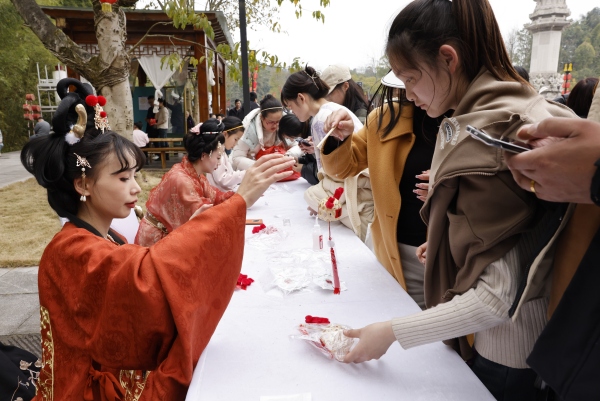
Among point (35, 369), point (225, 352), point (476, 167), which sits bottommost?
point (35, 369)

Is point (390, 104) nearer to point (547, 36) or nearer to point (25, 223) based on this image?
point (25, 223)

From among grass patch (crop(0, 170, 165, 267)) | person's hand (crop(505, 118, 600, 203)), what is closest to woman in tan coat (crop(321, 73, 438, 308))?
person's hand (crop(505, 118, 600, 203))


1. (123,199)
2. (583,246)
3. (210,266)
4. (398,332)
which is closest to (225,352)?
(210,266)

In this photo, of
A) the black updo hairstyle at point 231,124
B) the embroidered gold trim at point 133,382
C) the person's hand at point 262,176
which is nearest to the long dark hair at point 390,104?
the person's hand at point 262,176

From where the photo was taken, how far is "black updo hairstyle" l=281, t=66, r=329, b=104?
2.97 m

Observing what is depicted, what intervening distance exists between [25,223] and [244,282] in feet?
18.6

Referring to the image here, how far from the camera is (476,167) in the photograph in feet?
2.98

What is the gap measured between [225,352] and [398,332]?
567 mm

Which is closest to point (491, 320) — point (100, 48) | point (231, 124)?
point (231, 124)

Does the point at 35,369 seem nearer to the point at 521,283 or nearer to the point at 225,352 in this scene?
the point at 225,352

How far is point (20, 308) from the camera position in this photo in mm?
3482

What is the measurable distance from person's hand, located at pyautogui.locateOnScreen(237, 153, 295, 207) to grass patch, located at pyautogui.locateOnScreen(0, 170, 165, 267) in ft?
13.7

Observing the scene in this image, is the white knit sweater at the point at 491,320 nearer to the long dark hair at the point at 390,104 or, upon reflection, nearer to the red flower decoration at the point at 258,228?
the long dark hair at the point at 390,104

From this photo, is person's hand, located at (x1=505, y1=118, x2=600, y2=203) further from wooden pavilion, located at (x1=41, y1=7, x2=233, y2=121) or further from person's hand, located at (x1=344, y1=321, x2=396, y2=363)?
wooden pavilion, located at (x1=41, y1=7, x2=233, y2=121)
